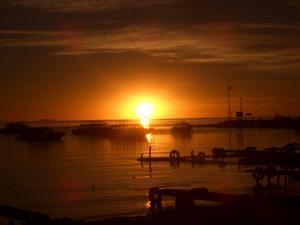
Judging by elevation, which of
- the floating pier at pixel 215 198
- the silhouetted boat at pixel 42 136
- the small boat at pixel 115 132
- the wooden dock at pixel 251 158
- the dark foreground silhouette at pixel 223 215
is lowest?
the dark foreground silhouette at pixel 223 215

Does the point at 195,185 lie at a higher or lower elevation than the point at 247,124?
lower

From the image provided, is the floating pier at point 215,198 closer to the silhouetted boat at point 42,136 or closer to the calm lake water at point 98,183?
the calm lake water at point 98,183

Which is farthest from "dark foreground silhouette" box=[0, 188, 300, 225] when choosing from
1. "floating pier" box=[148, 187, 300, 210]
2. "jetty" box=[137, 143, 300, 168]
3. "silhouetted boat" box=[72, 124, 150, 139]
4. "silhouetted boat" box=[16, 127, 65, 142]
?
"silhouetted boat" box=[72, 124, 150, 139]

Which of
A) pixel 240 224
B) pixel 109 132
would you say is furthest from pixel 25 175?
pixel 109 132

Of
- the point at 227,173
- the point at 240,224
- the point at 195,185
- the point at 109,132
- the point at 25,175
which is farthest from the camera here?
the point at 109,132

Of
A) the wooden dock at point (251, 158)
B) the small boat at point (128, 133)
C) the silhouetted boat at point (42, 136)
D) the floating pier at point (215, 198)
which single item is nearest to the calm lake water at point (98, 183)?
the wooden dock at point (251, 158)

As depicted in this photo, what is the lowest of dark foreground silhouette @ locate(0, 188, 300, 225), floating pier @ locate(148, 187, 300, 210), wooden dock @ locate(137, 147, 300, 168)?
dark foreground silhouette @ locate(0, 188, 300, 225)

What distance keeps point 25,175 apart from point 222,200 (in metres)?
29.3

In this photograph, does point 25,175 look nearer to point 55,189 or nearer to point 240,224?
point 55,189

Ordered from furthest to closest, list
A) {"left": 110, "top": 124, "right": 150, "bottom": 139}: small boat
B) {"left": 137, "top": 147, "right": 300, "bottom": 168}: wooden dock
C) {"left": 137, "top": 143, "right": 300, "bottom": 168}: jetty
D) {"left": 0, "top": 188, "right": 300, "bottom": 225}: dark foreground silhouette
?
{"left": 110, "top": 124, "right": 150, "bottom": 139}: small boat, {"left": 137, "top": 143, "right": 300, "bottom": 168}: jetty, {"left": 137, "top": 147, "right": 300, "bottom": 168}: wooden dock, {"left": 0, "top": 188, "right": 300, "bottom": 225}: dark foreground silhouette

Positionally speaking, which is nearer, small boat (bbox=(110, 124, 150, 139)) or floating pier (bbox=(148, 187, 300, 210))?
floating pier (bbox=(148, 187, 300, 210))

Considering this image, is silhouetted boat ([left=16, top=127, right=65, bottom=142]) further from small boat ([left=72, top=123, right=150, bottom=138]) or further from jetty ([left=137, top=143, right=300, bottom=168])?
jetty ([left=137, top=143, right=300, bottom=168])

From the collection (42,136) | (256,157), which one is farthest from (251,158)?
(42,136)

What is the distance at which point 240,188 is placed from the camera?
115ft
